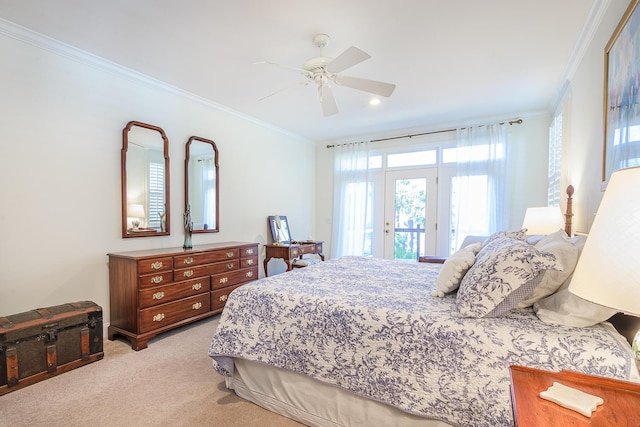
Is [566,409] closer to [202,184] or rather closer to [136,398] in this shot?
[136,398]

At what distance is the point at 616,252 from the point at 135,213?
11.8 feet

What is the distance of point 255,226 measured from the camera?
466 cm

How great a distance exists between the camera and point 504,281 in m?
1.37

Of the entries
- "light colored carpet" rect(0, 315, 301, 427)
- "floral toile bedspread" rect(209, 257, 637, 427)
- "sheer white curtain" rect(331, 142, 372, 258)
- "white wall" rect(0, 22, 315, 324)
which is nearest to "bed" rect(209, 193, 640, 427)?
"floral toile bedspread" rect(209, 257, 637, 427)

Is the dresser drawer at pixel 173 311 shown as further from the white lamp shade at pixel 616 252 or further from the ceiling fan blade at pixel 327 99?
the white lamp shade at pixel 616 252

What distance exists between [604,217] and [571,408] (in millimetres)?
512

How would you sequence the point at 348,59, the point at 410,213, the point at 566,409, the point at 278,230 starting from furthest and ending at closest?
the point at 410,213 → the point at 278,230 → the point at 348,59 → the point at 566,409

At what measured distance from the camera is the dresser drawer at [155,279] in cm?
264

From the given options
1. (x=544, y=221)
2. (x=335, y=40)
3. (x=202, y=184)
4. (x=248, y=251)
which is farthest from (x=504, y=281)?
(x=202, y=184)

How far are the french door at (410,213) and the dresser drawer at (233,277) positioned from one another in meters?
2.52

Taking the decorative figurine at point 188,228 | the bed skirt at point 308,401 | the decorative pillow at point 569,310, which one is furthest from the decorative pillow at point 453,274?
the decorative figurine at point 188,228

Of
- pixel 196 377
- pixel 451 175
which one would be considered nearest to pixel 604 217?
pixel 196 377

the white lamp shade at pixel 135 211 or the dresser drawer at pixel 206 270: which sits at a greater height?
the white lamp shade at pixel 135 211

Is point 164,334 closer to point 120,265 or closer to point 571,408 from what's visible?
point 120,265
